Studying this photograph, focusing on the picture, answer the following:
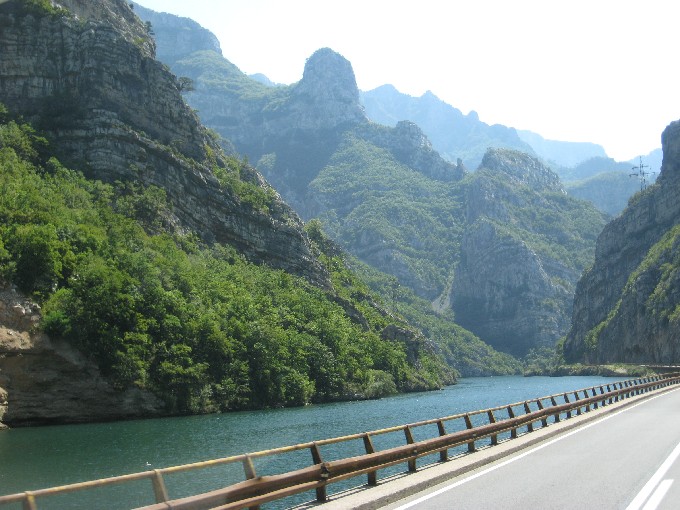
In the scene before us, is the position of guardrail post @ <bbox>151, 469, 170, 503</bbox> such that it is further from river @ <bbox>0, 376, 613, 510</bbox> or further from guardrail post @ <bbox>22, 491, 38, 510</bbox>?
guardrail post @ <bbox>22, 491, 38, 510</bbox>

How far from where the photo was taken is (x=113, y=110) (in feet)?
359

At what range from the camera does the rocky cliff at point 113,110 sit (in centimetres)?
10350

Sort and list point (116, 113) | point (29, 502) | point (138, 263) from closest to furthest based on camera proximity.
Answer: point (29, 502), point (138, 263), point (116, 113)

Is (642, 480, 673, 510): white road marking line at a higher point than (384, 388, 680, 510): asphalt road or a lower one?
higher

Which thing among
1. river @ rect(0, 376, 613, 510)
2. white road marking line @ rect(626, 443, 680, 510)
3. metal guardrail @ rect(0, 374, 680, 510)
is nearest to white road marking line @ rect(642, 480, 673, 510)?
white road marking line @ rect(626, 443, 680, 510)

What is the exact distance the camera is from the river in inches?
675

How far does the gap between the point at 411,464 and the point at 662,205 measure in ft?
619

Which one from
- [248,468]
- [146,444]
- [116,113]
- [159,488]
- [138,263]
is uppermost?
[116,113]

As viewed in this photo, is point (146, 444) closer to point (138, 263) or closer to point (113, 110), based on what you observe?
point (138, 263)

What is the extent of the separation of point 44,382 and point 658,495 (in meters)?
57.9

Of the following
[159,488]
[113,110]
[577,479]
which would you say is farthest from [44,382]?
[113,110]

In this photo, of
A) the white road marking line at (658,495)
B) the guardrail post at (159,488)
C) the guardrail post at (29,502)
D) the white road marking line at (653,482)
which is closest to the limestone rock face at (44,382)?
the guardrail post at (159,488)

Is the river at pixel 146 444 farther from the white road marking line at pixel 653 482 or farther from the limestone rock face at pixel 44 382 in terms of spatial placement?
the white road marking line at pixel 653 482

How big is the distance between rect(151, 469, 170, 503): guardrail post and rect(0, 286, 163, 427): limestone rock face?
5235 centimetres
